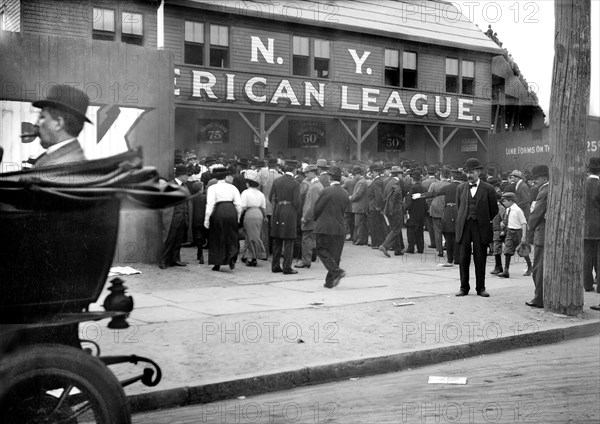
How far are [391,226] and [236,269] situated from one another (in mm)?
4436

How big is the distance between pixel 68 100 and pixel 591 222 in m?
9.57

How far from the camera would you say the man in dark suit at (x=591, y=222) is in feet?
35.0

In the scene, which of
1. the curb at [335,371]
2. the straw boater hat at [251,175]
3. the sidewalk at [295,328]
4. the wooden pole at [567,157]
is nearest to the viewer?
the curb at [335,371]

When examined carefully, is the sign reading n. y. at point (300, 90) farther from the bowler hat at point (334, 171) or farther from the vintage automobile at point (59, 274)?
the vintage automobile at point (59, 274)

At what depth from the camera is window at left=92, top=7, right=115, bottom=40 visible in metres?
3.50

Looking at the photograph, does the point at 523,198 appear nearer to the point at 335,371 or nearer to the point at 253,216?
the point at 253,216

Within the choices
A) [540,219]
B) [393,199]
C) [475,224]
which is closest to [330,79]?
[475,224]

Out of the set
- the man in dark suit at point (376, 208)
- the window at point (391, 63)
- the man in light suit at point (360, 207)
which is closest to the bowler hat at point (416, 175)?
the man in dark suit at point (376, 208)

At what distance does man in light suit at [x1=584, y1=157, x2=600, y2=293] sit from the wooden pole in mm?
1832

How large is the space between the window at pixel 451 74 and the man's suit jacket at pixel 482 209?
547 centimetres

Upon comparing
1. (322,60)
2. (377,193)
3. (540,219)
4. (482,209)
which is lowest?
(540,219)

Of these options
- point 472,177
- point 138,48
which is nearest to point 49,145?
point 138,48

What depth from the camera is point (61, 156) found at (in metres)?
2.51

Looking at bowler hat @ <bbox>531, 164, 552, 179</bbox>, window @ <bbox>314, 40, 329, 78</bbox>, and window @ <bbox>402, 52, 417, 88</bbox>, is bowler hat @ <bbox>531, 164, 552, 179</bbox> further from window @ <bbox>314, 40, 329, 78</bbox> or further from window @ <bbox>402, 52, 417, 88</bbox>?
window @ <bbox>402, 52, 417, 88</bbox>
